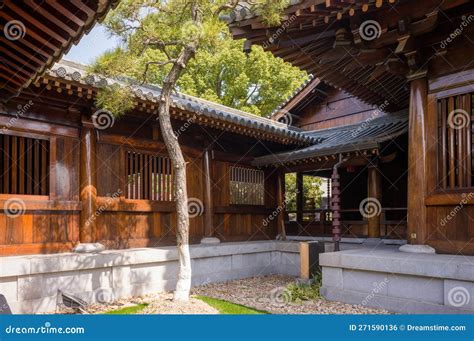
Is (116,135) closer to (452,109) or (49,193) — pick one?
(49,193)

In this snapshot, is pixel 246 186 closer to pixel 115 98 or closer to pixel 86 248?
pixel 86 248

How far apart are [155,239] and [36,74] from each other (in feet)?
14.3

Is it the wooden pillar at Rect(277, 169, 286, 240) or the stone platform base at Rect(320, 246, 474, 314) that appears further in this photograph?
the wooden pillar at Rect(277, 169, 286, 240)

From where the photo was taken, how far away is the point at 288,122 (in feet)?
46.2

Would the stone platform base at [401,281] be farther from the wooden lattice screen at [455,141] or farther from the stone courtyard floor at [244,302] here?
the wooden lattice screen at [455,141]

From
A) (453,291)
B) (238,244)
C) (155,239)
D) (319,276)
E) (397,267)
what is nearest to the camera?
(453,291)

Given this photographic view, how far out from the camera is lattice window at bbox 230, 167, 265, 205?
31.9 feet

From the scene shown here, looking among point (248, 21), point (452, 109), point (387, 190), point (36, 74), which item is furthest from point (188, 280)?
point (387, 190)

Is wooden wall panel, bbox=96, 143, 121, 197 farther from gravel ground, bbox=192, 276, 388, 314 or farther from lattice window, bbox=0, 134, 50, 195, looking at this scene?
gravel ground, bbox=192, 276, 388, 314

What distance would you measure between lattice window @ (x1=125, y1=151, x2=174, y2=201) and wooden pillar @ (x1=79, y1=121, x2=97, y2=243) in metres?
0.76

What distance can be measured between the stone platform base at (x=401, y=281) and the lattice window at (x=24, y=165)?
4687 mm

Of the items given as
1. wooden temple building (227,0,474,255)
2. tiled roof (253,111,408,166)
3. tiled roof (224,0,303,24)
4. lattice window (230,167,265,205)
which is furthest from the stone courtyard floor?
tiled roof (224,0,303,24)

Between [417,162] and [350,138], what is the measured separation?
3381mm

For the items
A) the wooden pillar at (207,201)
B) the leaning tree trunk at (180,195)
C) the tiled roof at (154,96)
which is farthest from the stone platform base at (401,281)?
the tiled roof at (154,96)
